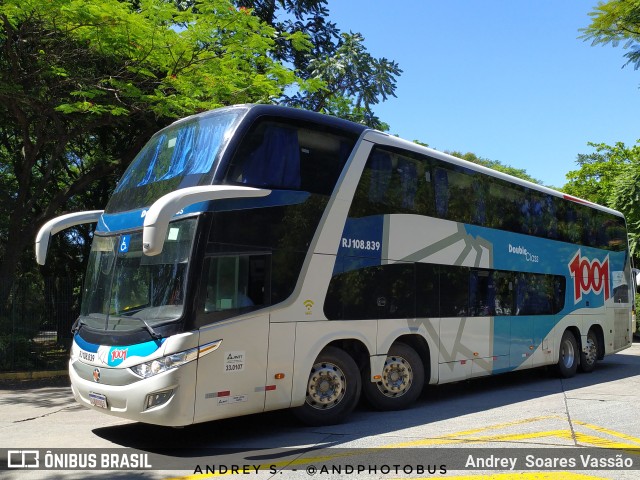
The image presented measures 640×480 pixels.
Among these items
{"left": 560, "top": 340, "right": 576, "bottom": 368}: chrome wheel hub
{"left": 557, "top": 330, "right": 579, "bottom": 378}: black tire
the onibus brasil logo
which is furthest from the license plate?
the onibus brasil logo

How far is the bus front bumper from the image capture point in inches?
258

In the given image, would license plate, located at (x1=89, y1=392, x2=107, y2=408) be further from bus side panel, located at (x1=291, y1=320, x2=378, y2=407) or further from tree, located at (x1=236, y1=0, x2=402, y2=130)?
tree, located at (x1=236, y1=0, x2=402, y2=130)

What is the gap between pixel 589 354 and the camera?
1479 centimetres

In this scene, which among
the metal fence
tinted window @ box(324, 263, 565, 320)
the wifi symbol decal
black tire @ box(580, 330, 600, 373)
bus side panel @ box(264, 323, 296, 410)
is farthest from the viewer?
black tire @ box(580, 330, 600, 373)

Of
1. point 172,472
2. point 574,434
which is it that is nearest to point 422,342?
point 574,434

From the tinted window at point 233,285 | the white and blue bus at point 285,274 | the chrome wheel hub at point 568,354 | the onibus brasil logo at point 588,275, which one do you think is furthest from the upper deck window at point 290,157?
the chrome wheel hub at point 568,354

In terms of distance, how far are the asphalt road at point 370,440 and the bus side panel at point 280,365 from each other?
49 cm

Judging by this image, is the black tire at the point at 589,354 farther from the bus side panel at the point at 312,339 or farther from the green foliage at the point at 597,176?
the green foliage at the point at 597,176

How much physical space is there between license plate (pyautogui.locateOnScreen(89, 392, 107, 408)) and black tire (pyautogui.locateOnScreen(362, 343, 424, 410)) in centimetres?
380

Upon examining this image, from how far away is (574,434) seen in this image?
24.7 feet

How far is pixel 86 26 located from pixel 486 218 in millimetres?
8918

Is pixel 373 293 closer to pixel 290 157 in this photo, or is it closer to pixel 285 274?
pixel 285 274

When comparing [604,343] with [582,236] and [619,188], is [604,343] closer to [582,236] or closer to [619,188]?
[582,236]

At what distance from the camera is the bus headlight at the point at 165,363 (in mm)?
6590
